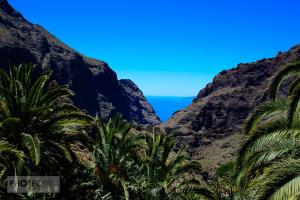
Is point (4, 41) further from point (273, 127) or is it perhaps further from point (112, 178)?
point (273, 127)

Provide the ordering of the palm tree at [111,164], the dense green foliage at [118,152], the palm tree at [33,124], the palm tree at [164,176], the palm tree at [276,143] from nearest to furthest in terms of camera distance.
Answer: the palm tree at [276,143] < the dense green foliage at [118,152] < the palm tree at [33,124] < the palm tree at [111,164] < the palm tree at [164,176]

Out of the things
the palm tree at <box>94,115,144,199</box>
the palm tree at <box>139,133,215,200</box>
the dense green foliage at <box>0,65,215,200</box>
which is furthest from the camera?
the palm tree at <box>139,133,215,200</box>

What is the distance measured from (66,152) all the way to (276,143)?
12.4 metres

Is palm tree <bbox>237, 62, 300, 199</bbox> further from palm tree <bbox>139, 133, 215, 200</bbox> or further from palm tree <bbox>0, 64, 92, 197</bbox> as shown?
palm tree <bbox>139, 133, 215, 200</bbox>

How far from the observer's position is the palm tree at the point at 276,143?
9844mm

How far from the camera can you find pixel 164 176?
30438mm

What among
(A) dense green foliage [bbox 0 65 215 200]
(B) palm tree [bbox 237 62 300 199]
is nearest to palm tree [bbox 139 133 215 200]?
(A) dense green foliage [bbox 0 65 215 200]

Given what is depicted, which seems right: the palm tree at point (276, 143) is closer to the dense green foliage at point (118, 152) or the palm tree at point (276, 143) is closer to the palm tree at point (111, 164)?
the dense green foliage at point (118, 152)

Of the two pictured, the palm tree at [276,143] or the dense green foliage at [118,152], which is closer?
the palm tree at [276,143]

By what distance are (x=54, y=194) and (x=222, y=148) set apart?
145 meters

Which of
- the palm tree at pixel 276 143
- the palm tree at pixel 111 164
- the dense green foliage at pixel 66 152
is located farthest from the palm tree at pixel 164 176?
the palm tree at pixel 276 143

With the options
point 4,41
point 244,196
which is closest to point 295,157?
point 244,196

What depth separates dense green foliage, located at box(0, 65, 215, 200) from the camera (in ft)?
66.2

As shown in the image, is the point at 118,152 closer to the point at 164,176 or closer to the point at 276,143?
the point at 164,176
